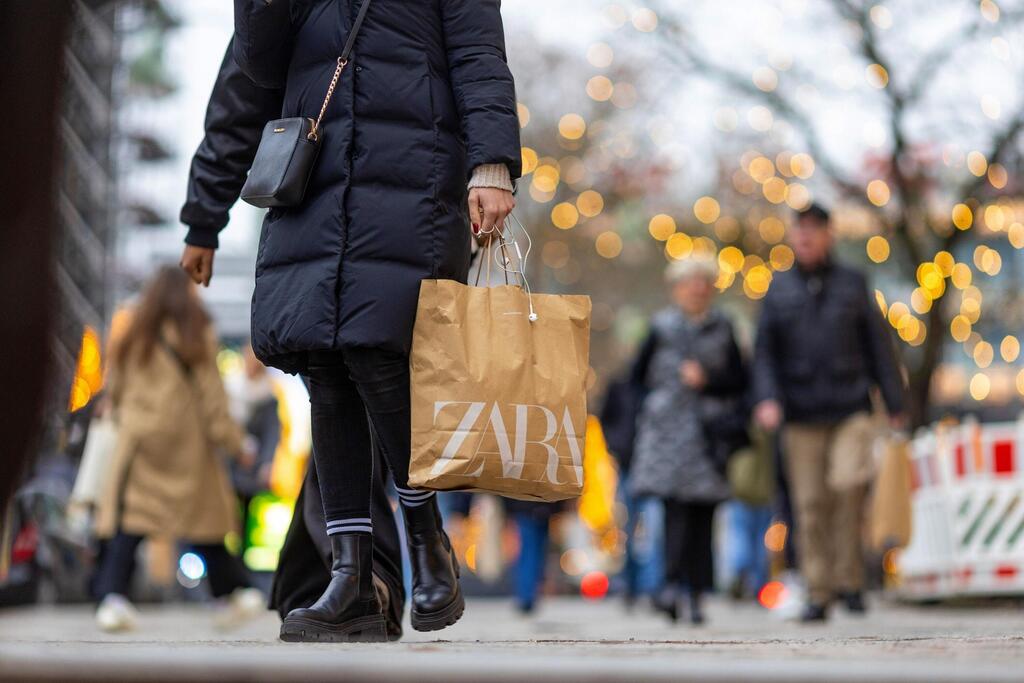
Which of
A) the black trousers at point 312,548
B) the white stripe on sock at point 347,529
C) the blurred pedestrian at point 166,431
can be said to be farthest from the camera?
the blurred pedestrian at point 166,431

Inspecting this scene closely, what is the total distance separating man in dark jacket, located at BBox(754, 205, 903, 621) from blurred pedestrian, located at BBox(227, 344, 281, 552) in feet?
14.5

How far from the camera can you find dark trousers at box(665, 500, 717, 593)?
9766 millimetres

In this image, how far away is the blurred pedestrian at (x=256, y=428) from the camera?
12586 millimetres

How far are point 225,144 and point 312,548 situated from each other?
1.31 m

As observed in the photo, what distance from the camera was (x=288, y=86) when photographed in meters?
4.92

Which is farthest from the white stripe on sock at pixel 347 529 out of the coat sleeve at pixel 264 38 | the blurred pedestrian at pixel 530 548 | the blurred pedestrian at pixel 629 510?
the blurred pedestrian at pixel 629 510

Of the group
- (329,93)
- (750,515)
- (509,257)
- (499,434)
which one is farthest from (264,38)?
(750,515)

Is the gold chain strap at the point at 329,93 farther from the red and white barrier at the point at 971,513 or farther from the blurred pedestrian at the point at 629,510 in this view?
the blurred pedestrian at the point at 629,510

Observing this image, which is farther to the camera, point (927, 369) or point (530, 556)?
point (927, 369)

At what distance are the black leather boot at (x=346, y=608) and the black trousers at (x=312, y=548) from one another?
41 centimetres

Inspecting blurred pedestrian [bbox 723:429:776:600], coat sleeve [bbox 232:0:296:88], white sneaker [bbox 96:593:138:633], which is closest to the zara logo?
coat sleeve [bbox 232:0:296:88]

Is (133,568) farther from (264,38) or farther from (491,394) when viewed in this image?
(491,394)

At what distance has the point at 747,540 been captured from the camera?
14164 millimetres

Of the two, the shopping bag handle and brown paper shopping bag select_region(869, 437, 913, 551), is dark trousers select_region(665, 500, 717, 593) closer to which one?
brown paper shopping bag select_region(869, 437, 913, 551)
